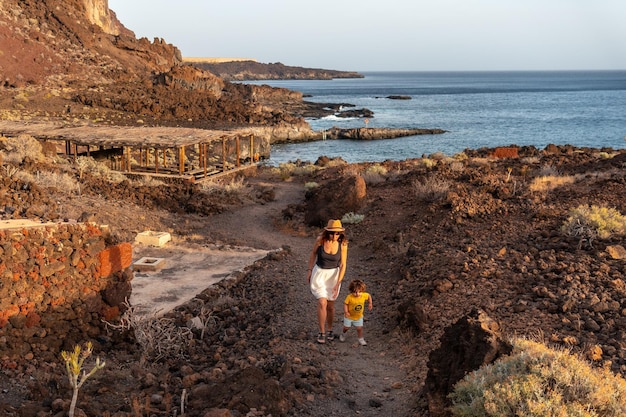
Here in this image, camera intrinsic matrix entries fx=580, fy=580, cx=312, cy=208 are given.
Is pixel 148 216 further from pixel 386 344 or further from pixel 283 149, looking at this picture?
pixel 283 149

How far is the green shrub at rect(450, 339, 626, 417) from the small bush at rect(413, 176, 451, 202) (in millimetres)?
9949

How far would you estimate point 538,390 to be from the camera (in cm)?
393

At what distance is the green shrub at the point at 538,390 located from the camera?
3832 millimetres

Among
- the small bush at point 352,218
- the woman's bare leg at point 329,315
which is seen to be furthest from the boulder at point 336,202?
the woman's bare leg at point 329,315

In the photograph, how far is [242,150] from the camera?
37.5m

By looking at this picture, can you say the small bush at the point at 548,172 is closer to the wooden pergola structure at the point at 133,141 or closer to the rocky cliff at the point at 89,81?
the wooden pergola structure at the point at 133,141

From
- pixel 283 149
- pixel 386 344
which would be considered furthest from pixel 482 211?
pixel 283 149

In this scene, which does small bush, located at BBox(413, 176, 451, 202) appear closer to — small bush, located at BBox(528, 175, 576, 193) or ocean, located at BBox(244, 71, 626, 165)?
small bush, located at BBox(528, 175, 576, 193)

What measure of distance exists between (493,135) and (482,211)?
149 feet

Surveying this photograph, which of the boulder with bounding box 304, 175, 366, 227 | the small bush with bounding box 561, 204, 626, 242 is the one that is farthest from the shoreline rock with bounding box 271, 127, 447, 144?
the small bush with bounding box 561, 204, 626, 242

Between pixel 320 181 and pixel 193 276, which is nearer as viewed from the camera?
pixel 193 276

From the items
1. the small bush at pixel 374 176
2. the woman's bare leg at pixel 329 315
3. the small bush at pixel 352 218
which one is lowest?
the small bush at pixel 352 218

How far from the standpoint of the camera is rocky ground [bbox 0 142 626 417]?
17.6 ft

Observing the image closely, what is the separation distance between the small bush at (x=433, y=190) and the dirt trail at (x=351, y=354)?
3.27 m
